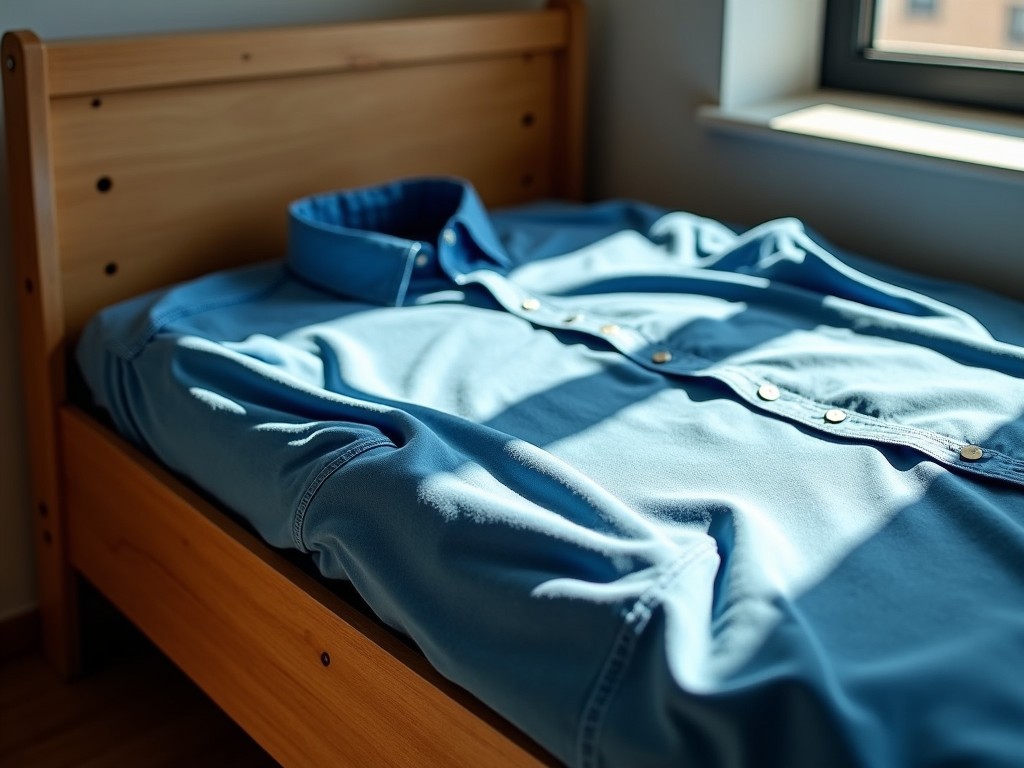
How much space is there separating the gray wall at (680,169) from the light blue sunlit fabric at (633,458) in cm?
13

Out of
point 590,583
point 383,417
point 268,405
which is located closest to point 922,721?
point 590,583

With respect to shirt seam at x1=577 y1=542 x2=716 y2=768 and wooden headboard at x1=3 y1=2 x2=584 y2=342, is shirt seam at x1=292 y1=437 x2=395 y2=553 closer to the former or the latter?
shirt seam at x1=577 y1=542 x2=716 y2=768

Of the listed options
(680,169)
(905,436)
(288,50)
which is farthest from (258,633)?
(680,169)

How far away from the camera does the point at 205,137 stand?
4.98 feet

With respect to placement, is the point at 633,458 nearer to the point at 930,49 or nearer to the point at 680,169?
the point at 680,169

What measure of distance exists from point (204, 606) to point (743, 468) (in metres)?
0.60

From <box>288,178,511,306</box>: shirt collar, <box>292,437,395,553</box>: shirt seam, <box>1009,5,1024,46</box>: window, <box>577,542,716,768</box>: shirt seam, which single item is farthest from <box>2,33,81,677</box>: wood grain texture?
<box>1009,5,1024,46</box>: window

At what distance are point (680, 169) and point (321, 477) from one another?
1.05m

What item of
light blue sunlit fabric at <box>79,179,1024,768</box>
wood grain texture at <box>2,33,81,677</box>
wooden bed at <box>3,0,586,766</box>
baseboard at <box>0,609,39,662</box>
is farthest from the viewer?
baseboard at <box>0,609,39,662</box>

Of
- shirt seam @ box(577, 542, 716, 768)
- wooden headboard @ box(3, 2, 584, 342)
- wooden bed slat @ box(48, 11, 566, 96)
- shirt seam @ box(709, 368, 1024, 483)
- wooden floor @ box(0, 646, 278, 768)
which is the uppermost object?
wooden bed slat @ box(48, 11, 566, 96)

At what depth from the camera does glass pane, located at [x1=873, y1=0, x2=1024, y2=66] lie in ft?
5.39

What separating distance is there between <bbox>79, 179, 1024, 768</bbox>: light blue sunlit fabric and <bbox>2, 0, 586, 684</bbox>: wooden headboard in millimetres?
114

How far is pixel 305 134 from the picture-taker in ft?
5.31

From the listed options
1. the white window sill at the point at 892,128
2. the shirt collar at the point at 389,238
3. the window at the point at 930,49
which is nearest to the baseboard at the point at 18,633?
the shirt collar at the point at 389,238
